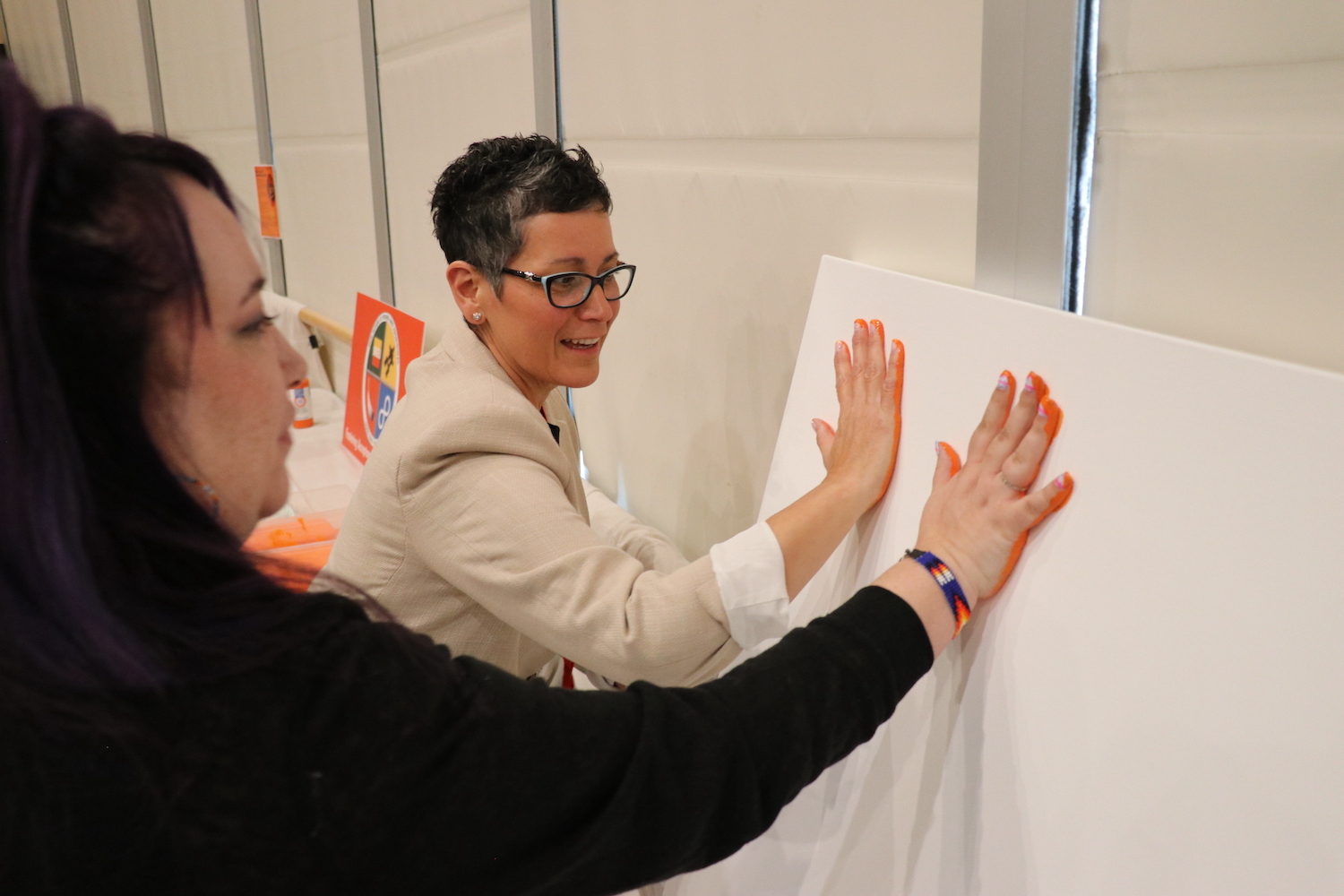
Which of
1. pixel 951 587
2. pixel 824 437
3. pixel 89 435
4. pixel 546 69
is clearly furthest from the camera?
pixel 546 69

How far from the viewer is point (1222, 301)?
85cm

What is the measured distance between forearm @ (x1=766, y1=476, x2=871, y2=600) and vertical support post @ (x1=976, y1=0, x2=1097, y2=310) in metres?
0.27

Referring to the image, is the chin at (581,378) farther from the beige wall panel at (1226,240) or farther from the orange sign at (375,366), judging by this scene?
the orange sign at (375,366)

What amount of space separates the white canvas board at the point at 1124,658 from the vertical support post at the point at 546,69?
1.17 metres

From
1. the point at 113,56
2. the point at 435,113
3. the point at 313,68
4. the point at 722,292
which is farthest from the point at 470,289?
the point at 113,56

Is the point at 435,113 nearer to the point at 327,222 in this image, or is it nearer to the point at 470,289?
the point at 327,222

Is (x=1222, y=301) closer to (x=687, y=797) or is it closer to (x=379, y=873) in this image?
(x=687, y=797)

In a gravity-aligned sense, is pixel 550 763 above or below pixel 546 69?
below

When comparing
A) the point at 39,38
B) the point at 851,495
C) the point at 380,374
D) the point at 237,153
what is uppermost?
the point at 39,38

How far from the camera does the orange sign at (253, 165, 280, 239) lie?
4148mm

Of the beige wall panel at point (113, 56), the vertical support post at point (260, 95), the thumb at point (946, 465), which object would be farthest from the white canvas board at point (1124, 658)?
the beige wall panel at point (113, 56)

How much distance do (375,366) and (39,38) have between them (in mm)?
6562

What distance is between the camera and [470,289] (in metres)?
1.38

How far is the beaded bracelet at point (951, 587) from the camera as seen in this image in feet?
3.02
